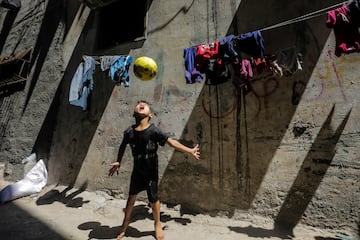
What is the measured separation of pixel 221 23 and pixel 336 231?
3.47 metres

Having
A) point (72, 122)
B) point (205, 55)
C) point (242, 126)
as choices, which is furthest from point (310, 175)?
point (72, 122)

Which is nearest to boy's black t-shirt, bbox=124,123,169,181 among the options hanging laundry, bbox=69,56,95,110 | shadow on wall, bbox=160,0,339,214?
shadow on wall, bbox=160,0,339,214

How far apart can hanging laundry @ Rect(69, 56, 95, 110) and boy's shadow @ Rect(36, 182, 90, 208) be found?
176 centimetres

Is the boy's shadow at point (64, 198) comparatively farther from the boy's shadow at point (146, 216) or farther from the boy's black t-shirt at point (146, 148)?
the boy's black t-shirt at point (146, 148)

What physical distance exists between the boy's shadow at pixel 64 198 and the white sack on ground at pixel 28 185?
1.11 ft

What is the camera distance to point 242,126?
13.9 feet

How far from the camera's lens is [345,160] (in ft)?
11.6

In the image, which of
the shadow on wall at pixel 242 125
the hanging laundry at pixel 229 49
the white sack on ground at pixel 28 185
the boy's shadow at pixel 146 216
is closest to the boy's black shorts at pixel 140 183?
the boy's shadow at pixel 146 216

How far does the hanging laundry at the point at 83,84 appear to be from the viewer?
5395 mm

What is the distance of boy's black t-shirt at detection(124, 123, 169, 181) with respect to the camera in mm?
3518

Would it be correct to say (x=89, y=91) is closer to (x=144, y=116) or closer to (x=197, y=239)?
(x=144, y=116)

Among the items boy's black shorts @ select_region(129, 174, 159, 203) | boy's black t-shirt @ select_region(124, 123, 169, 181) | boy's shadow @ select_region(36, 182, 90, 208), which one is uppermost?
boy's black t-shirt @ select_region(124, 123, 169, 181)

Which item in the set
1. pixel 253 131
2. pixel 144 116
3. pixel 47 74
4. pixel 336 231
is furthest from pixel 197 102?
pixel 47 74

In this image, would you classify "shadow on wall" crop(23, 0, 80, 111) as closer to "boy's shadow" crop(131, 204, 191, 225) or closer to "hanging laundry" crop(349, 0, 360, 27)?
"boy's shadow" crop(131, 204, 191, 225)
